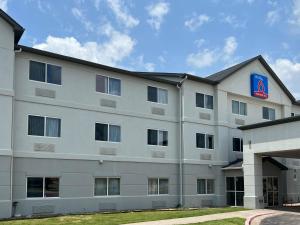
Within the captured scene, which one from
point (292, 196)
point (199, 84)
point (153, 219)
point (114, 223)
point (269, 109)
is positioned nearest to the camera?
point (114, 223)

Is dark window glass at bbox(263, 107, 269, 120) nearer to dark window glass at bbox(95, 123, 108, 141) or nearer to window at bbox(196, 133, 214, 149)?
window at bbox(196, 133, 214, 149)

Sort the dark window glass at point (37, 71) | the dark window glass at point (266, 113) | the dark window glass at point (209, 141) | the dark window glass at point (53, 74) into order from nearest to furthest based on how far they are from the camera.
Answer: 1. the dark window glass at point (37, 71)
2. the dark window glass at point (53, 74)
3. the dark window glass at point (209, 141)
4. the dark window glass at point (266, 113)

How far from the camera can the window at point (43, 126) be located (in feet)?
72.8

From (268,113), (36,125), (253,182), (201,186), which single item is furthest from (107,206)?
(268,113)

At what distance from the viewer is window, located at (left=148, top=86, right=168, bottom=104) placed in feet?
90.9

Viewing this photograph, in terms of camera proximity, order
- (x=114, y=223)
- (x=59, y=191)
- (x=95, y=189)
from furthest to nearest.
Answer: (x=95, y=189), (x=59, y=191), (x=114, y=223)

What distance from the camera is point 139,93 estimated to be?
27016 millimetres

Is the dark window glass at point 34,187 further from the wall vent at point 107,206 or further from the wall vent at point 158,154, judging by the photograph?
the wall vent at point 158,154

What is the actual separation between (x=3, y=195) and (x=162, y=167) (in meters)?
10.4

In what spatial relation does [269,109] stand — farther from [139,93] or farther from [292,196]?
[139,93]

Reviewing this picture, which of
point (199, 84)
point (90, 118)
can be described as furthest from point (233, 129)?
point (90, 118)

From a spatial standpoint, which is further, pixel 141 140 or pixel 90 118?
pixel 141 140

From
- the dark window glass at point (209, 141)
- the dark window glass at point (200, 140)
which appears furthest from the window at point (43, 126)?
the dark window glass at point (209, 141)

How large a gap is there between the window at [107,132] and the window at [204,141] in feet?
20.4
